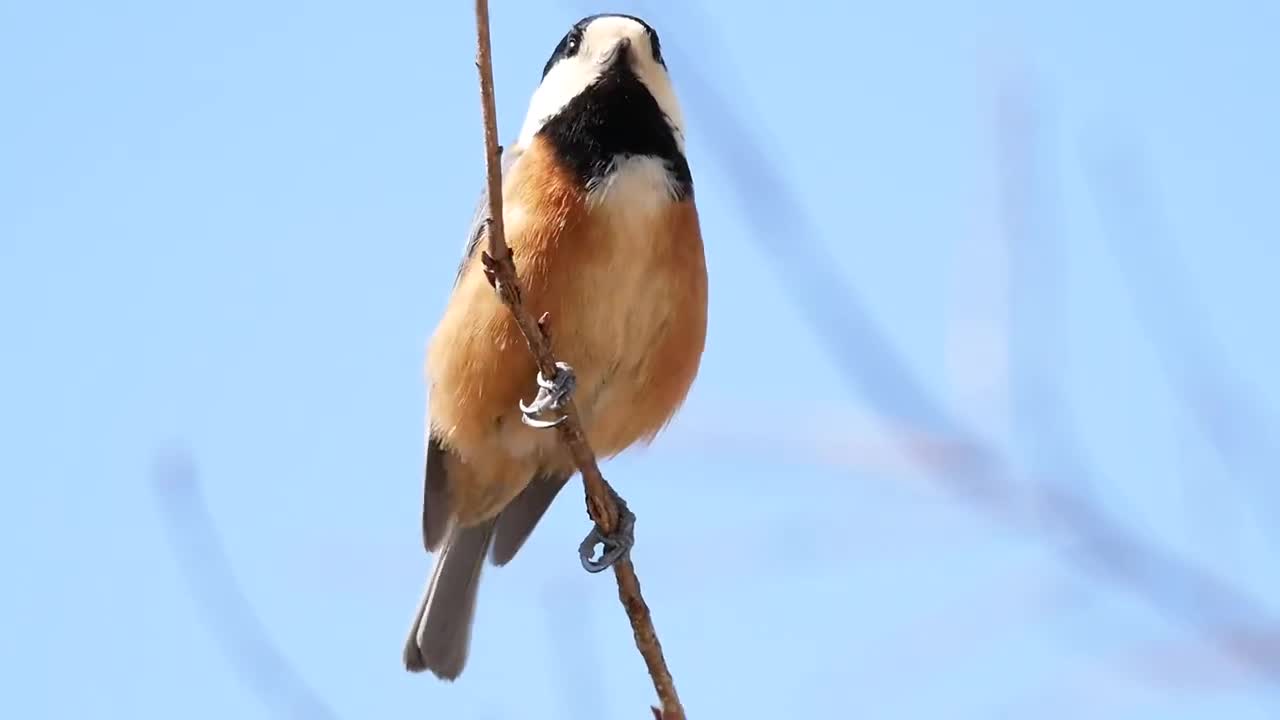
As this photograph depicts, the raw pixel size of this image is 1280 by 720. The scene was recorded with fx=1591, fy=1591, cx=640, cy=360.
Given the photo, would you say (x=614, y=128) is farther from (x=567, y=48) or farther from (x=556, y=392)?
(x=556, y=392)

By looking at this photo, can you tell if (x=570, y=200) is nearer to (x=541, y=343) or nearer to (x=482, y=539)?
(x=541, y=343)

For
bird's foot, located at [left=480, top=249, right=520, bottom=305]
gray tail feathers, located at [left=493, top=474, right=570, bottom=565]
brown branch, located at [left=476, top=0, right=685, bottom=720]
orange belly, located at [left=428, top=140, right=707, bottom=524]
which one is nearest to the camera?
brown branch, located at [left=476, top=0, right=685, bottom=720]

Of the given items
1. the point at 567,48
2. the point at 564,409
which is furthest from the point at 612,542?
the point at 567,48

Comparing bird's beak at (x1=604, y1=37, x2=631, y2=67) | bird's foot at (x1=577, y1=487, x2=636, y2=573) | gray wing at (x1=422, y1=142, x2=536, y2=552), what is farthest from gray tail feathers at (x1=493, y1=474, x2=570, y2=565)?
bird's beak at (x1=604, y1=37, x2=631, y2=67)

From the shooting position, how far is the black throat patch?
4.99 meters

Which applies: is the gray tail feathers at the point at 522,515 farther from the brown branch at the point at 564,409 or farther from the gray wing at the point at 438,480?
the brown branch at the point at 564,409

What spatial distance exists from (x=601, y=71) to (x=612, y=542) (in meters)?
1.57

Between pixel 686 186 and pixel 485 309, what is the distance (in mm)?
773

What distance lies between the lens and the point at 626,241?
191 inches

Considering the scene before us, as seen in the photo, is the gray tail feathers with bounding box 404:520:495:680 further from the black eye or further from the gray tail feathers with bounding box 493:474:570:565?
the black eye

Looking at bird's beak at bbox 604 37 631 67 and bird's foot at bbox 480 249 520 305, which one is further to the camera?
bird's beak at bbox 604 37 631 67

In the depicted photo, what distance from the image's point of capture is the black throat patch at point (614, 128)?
499 cm

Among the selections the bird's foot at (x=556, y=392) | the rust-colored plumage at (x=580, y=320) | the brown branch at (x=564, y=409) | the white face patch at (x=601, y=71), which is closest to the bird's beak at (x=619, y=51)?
the white face patch at (x=601, y=71)

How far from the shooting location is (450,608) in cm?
603
